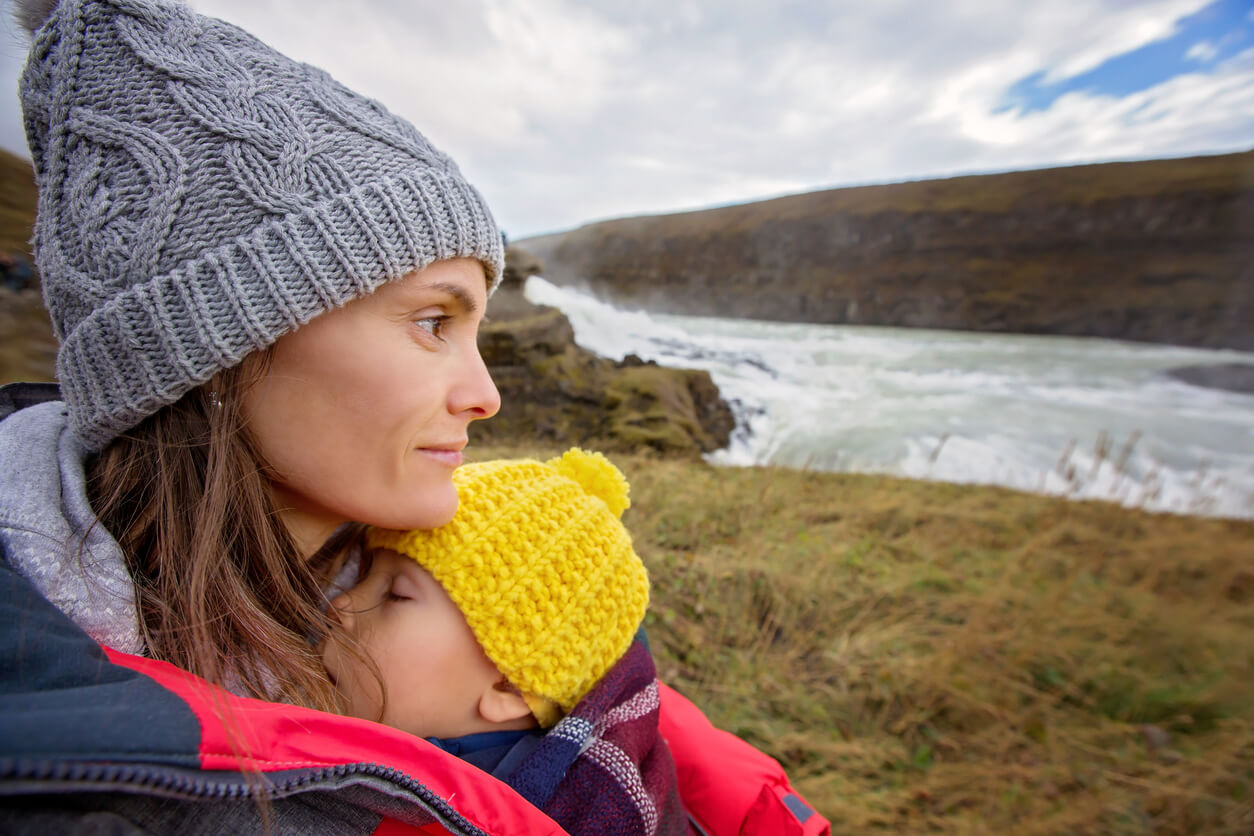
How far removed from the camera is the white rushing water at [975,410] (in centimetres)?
867

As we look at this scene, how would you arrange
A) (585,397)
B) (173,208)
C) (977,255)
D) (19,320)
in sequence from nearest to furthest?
(173,208)
(19,320)
(585,397)
(977,255)

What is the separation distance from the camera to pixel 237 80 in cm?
99

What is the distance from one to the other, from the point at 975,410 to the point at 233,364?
1525 cm

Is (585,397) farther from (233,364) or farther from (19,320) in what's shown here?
(233,364)

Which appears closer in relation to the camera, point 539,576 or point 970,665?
point 539,576

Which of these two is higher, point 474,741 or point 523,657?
point 523,657


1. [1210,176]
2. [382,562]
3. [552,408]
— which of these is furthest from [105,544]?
[1210,176]

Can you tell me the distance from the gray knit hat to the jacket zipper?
632 millimetres

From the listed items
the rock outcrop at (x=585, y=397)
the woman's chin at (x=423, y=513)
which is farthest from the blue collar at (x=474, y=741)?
the rock outcrop at (x=585, y=397)

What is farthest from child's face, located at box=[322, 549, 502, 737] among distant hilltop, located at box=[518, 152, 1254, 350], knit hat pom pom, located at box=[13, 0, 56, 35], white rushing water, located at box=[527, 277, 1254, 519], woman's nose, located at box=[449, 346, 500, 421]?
distant hilltop, located at box=[518, 152, 1254, 350]

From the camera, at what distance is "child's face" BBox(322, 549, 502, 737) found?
1067 millimetres

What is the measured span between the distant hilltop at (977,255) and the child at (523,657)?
18607mm

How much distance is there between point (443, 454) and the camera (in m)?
1.13

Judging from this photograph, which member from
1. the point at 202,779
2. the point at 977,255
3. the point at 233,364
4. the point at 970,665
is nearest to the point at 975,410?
the point at 970,665
